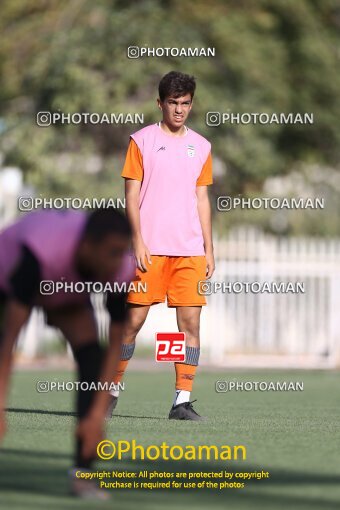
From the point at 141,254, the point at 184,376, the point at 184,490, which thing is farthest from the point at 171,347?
the point at 184,490

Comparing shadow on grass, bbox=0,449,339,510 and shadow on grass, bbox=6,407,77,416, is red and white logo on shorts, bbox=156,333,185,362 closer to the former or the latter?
shadow on grass, bbox=6,407,77,416

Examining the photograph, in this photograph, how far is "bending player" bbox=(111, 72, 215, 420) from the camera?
30.6 ft

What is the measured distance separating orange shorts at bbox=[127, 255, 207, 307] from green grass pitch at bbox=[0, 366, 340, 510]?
79 centimetres

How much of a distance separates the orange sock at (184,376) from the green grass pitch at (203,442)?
28 centimetres

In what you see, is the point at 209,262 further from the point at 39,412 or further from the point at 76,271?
the point at 76,271

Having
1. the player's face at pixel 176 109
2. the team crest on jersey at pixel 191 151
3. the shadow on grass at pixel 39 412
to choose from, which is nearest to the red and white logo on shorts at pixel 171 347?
the shadow on grass at pixel 39 412

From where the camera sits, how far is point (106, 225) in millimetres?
5648

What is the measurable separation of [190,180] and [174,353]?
1.18 m

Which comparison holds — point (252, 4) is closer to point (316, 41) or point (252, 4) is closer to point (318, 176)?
point (316, 41)

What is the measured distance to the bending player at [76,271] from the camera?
18.6ft

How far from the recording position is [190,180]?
31.0ft

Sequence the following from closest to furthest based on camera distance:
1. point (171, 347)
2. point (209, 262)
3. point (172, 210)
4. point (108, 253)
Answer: point (108, 253)
point (172, 210)
point (209, 262)
point (171, 347)

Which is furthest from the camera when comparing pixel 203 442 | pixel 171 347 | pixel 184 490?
pixel 171 347

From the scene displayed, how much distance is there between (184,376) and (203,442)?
65.9 inches
